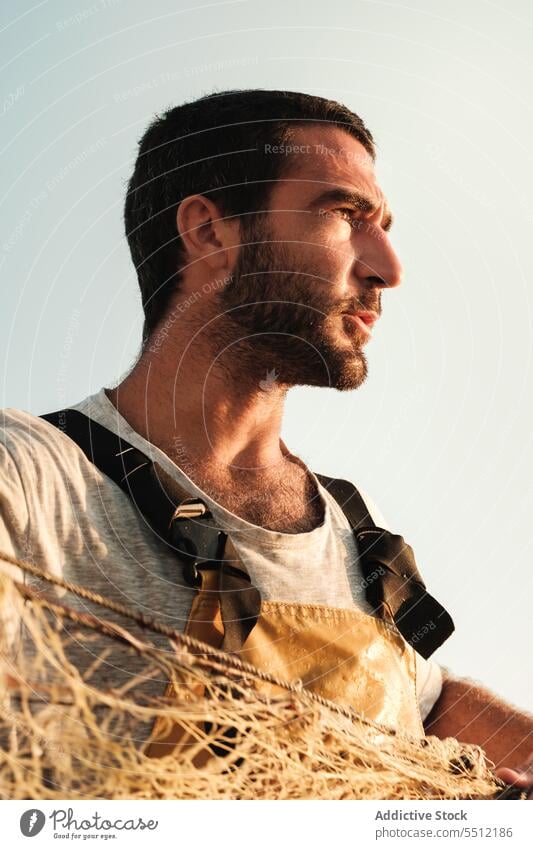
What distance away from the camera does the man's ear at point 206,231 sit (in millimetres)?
1250

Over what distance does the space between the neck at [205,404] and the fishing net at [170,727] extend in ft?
0.95

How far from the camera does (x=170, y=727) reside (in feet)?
2.78

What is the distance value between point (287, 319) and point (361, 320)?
0.11 meters

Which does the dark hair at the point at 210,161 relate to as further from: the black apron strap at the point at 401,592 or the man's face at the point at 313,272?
the black apron strap at the point at 401,592

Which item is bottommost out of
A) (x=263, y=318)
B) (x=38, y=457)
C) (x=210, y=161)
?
(x=38, y=457)

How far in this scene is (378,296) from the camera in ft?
4.14

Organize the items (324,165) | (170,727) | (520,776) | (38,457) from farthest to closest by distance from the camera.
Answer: (324,165) < (520,776) < (38,457) < (170,727)

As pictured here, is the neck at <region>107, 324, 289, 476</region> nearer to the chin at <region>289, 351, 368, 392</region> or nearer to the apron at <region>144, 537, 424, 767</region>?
the chin at <region>289, 351, 368, 392</region>

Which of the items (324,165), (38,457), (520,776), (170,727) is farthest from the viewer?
(324,165)

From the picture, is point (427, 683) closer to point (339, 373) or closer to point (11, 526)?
point (339, 373)

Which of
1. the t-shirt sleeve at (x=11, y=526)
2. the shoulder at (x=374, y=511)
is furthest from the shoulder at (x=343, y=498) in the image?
the t-shirt sleeve at (x=11, y=526)
